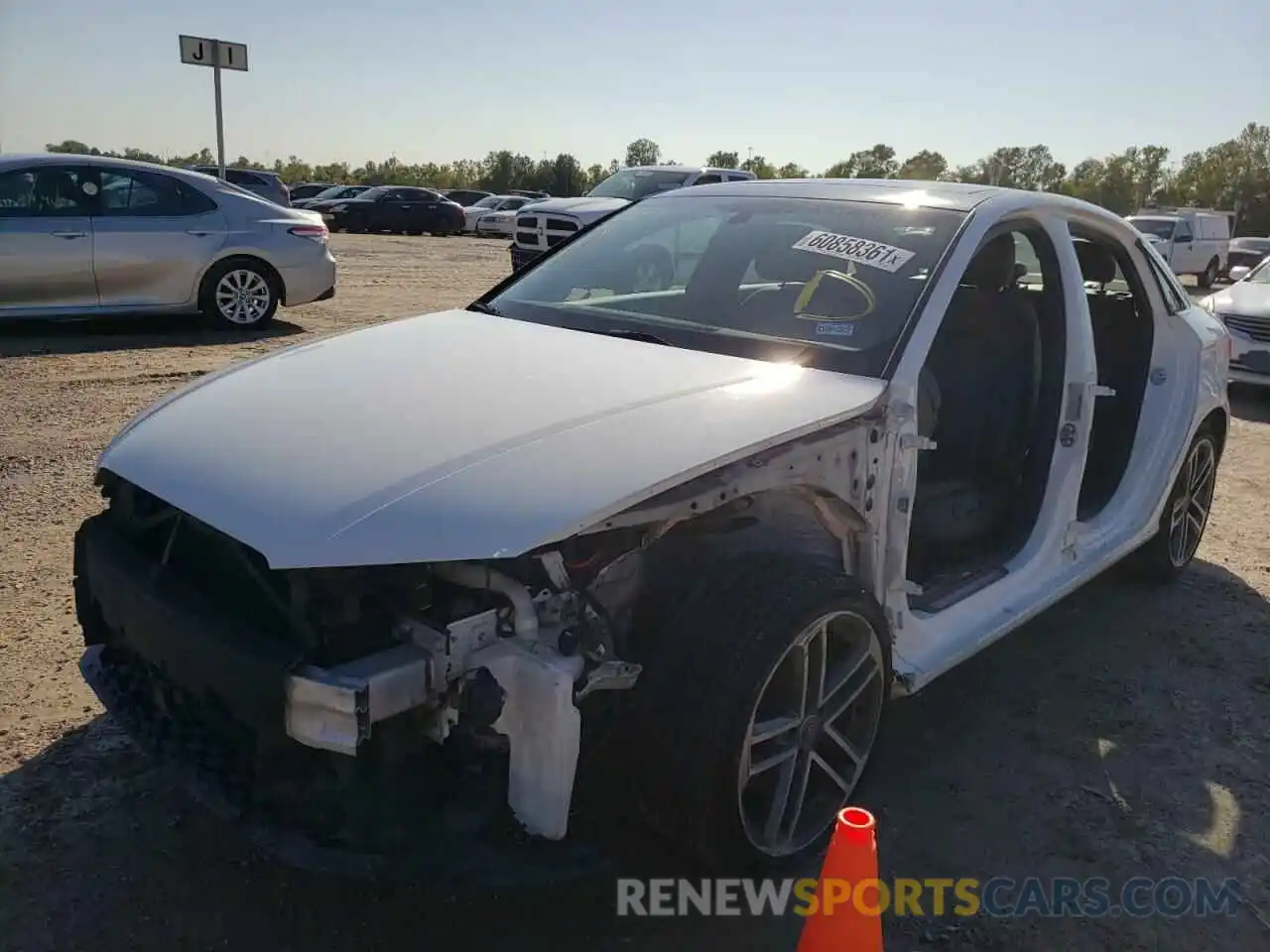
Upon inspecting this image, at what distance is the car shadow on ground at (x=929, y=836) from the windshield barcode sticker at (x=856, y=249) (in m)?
1.45

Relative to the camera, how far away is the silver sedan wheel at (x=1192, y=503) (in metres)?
4.47

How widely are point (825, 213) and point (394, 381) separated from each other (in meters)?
1.60

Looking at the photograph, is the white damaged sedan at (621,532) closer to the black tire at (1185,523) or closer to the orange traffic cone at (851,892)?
the orange traffic cone at (851,892)

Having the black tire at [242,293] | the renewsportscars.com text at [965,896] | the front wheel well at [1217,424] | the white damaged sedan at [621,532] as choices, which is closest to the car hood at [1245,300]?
the front wheel well at [1217,424]

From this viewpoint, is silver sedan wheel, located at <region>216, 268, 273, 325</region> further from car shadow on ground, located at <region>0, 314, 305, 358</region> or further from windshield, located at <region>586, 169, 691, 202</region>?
windshield, located at <region>586, 169, 691, 202</region>

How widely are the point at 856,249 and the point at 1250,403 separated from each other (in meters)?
7.91

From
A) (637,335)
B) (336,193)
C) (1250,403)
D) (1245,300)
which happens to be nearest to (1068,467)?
(637,335)

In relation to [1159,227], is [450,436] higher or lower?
lower

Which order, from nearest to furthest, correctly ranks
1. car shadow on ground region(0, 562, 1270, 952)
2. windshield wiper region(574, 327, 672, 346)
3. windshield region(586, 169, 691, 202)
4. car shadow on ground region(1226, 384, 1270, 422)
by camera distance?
car shadow on ground region(0, 562, 1270, 952), windshield wiper region(574, 327, 672, 346), car shadow on ground region(1226, 384, 1270, 422), windshield region(586, 169, 691, 202)

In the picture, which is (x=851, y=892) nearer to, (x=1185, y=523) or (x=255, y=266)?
(x=1185, y=523)

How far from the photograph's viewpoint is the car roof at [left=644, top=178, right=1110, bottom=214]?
133 inches

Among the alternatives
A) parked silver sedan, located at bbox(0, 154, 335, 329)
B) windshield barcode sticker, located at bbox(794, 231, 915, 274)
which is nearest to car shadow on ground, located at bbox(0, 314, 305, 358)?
parked silver sedan, located at bbox(0, 154, 335, 329)

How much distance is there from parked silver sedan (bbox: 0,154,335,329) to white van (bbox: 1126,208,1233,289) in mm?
18534

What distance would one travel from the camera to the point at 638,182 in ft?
49.9
